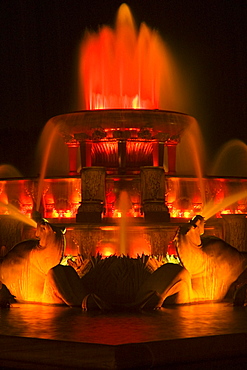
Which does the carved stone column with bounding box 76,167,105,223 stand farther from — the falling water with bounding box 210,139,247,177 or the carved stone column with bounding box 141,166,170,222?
the falling water with bounding box 210,139,247,177

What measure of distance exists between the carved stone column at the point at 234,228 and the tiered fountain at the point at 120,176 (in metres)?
0.14

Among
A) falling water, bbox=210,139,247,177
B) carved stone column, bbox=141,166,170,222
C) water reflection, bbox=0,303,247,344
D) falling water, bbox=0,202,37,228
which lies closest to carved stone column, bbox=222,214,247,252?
carved stone column, bbox=141,166,170,222

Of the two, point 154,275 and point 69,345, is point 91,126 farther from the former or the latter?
point 69,345

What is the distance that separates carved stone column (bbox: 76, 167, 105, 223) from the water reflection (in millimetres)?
4016

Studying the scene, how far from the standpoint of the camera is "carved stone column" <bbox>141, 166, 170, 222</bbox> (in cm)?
1702

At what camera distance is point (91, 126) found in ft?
64.1

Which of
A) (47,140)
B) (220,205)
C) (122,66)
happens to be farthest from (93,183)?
(122,66)

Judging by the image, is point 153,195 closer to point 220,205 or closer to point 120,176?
point 120,176

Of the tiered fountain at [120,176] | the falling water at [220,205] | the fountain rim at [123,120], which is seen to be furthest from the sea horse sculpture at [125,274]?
the fountain rim at [123,120]

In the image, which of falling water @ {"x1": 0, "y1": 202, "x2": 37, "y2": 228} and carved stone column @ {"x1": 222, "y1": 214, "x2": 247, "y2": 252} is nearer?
falling water @ {"x1": 0, "y1": 202, "x2": 37, "y2": 228}

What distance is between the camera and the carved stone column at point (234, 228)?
56.6 feet

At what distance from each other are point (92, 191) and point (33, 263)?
367cm

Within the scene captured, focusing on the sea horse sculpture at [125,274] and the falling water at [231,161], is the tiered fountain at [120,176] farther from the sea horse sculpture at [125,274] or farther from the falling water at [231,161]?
the falling water at [231,161]

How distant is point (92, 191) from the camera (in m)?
17.2
